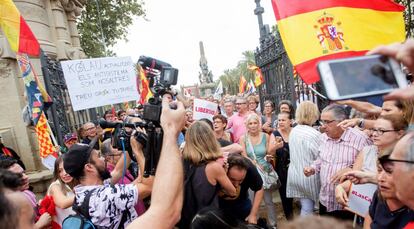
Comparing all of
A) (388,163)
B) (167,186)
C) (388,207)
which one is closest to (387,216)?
(388,207)

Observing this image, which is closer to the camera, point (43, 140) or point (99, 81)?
point (43, 140)

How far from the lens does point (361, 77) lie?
101cm

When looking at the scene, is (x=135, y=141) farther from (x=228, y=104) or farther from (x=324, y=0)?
(x=228, y=104)

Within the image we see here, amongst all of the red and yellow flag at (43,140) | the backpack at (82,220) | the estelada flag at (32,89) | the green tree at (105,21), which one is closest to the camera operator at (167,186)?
the backpack at (82,220)

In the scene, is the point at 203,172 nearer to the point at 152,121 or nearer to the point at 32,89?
the point at 152,121

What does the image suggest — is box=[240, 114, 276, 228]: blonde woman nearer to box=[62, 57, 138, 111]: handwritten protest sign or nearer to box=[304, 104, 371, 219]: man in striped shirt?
box=[304, 104, 371, 219]: man in striped shirt

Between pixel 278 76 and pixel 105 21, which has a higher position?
pixel 105 21

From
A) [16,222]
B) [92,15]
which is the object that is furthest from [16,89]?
[92,15]

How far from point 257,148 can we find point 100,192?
2457 millimetres

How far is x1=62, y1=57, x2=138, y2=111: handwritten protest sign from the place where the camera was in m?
4.74

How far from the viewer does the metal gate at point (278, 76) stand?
220 inches

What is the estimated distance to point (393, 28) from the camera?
3.16 meters

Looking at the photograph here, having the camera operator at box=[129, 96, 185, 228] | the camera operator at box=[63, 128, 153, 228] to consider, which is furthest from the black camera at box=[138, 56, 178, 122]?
the camera operator at box=[63, 128, 153, 228]

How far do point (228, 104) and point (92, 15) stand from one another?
1344 centimetres
